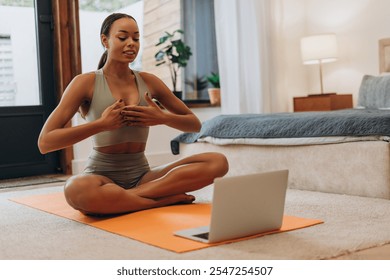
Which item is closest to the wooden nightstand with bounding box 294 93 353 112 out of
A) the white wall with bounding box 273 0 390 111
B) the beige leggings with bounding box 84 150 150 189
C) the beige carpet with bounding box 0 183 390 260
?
the white wall with bounding box 273 0 390 111

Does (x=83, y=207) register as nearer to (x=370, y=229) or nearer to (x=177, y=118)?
(x=177, y=118)

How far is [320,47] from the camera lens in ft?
17.6

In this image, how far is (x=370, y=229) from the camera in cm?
217

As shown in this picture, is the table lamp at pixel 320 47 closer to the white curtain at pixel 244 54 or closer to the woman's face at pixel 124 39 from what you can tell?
the white curtain at pixel 244 54

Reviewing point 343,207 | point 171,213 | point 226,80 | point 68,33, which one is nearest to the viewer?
point 171,213

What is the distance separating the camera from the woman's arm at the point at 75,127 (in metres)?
2.34

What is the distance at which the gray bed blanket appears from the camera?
9.74 ft

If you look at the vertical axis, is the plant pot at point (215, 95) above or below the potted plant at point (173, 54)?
below

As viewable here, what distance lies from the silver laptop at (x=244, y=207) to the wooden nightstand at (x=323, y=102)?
3.13 m

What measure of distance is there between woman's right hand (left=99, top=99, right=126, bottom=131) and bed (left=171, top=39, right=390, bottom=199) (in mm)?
1213

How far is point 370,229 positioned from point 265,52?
3.48 metres

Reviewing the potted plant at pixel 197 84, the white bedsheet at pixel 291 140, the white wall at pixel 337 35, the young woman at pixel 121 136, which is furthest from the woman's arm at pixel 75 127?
the white wall at pixel 337 35

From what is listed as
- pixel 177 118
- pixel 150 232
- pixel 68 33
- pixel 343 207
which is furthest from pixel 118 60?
pixel 68 33

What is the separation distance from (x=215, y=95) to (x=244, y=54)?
450 mm
